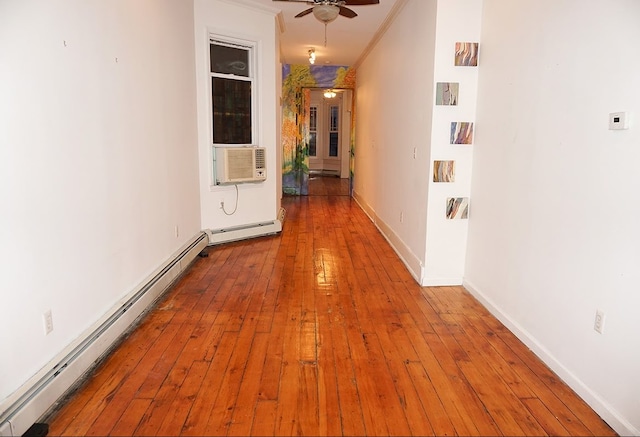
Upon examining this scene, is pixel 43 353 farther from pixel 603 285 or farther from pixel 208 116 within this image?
pixel 208 116

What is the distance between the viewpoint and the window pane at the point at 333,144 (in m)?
15.9

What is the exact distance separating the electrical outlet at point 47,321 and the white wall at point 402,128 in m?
2.90

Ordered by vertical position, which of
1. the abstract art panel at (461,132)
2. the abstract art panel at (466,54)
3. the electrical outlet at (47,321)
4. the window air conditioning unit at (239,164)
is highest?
the abstract art panel at (466,54)

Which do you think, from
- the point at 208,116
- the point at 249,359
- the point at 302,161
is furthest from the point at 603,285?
the point at 302,161

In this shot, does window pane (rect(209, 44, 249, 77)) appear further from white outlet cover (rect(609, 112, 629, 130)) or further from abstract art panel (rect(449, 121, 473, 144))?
white outlet cover (rect(609, 112, 629, 130))

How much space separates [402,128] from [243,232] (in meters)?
2.35

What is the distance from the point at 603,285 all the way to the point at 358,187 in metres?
6.98

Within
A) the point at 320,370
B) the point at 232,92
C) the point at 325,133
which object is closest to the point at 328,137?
the point at 325,133

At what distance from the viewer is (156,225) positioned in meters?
3.71

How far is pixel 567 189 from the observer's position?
2412mm

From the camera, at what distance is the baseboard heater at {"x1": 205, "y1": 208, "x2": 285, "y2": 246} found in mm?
5352

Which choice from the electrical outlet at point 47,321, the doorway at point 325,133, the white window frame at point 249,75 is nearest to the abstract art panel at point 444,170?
the white window frame at point 249,75

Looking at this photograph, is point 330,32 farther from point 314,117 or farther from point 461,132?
point 314,117

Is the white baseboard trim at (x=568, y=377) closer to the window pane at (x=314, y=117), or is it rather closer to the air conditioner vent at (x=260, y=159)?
the air conditioner vent at (x=260, y=159)
